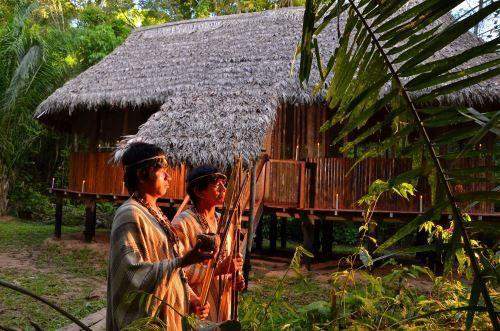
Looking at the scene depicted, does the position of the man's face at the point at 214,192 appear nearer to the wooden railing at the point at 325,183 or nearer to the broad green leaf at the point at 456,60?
the broad green leaf at the point at 456,60

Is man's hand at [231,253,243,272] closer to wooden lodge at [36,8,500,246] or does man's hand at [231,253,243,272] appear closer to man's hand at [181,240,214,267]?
man's hand at [181,240,214,267]

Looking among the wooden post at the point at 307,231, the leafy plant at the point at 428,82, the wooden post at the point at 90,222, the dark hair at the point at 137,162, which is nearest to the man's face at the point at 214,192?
the dark hair at the point at 137,162

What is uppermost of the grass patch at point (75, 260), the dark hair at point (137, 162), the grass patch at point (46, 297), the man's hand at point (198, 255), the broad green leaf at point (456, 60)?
the broad green leaf at point (456, 60)

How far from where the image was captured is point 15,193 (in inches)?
597

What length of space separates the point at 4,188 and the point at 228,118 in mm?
9692

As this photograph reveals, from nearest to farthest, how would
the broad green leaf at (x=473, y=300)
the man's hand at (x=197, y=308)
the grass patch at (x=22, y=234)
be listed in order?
1. the broad green leaf at (x=473, y=300)
2. the man's hand at (x=197, y=308)
3. the grass patch at (x=22, y=234)

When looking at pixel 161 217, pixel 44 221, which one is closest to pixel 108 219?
pixel 44 221

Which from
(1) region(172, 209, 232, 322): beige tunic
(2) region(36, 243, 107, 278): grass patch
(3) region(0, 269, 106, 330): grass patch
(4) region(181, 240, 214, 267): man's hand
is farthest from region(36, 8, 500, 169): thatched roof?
(4) region(181, 240, 214, 267): man's hand

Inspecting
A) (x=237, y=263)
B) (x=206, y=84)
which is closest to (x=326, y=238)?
(x=206, y=84)

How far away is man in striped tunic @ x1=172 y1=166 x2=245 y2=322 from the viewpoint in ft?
8.30

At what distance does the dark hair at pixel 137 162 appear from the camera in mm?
2102

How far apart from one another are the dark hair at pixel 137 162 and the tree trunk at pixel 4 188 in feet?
44.9

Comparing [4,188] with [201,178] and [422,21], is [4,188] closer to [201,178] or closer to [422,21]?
[201,178]

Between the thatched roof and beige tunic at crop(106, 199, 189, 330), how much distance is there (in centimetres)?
431
